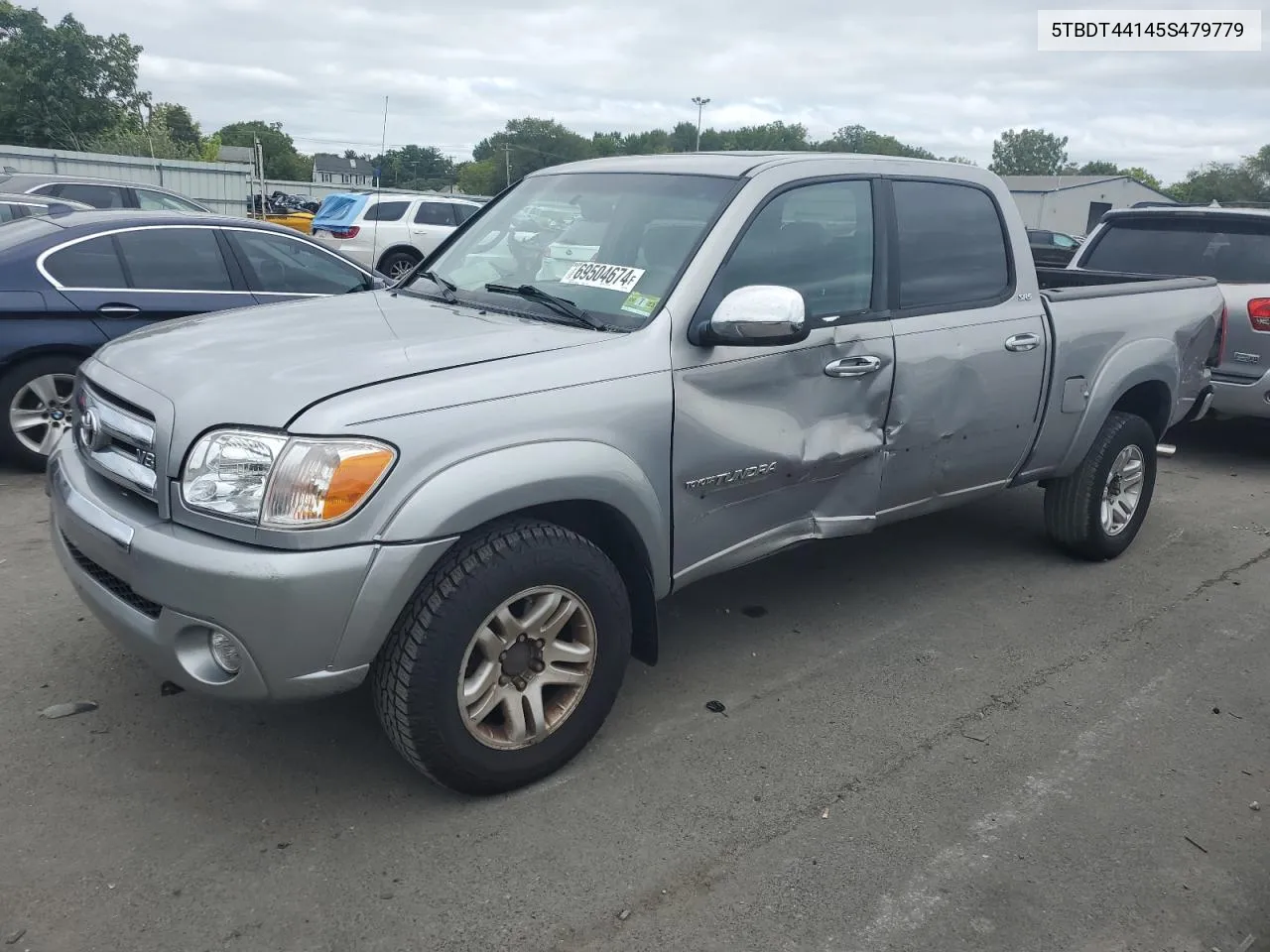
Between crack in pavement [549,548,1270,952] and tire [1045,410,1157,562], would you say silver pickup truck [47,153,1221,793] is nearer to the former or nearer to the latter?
tire [1045,410,1157,562]

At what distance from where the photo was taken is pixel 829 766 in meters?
3.31

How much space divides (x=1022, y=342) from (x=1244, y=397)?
392cm

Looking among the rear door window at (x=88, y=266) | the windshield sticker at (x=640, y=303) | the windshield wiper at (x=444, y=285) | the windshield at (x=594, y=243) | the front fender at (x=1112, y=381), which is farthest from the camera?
the rear door window at (x=88, y=266)

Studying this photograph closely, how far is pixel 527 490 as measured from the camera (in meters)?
2.82

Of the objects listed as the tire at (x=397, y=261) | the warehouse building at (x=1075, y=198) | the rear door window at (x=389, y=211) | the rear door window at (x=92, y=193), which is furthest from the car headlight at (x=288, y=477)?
the warehouse building at (x=1075, y=198)

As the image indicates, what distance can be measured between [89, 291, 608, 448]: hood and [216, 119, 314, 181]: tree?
87578mm

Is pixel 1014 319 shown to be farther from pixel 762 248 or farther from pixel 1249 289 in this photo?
pixel 1249 289

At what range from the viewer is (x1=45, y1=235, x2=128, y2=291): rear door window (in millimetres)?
5906

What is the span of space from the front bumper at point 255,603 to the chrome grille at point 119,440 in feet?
0.31

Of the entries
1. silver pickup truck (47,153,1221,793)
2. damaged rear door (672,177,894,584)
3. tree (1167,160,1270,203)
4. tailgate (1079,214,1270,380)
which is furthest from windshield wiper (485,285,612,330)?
tree (1167,160,1270,203)

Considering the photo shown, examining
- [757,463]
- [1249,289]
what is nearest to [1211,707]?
[757,463]

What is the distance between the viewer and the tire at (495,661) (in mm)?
2732

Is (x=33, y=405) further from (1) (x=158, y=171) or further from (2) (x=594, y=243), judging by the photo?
(1) (x=158, y=171)

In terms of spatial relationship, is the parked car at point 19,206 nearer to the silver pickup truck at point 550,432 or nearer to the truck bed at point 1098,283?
Answer: the silver pickup truck at point 550,432
